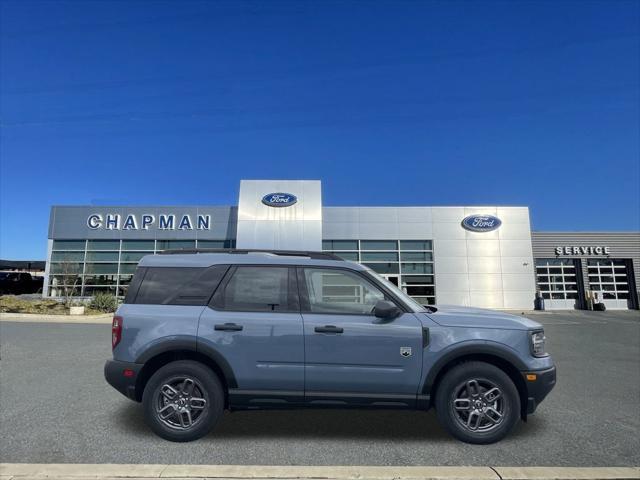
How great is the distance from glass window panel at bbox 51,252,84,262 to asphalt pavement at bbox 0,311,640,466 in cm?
2258

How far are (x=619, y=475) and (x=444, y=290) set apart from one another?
2272 centimetres

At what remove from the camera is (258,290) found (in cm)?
409

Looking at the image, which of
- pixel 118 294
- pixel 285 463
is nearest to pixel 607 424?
pixel 285 463

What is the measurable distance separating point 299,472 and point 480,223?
25237 mm

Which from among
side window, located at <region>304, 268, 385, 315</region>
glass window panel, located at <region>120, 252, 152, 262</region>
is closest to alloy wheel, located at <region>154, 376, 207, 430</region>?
side window, located at <region>304, 268, 385, 315</region>

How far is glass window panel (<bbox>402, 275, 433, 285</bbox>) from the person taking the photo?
83.6 ft

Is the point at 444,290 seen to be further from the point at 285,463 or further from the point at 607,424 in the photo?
the point at 285,463

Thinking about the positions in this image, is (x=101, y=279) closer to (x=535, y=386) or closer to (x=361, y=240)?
(x=361, y=240)

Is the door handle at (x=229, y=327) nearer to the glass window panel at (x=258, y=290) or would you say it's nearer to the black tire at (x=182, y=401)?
the glass window panel at (x=258, y=290)

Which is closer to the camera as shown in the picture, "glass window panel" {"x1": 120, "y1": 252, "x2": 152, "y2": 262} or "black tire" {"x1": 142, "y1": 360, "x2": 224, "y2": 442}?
"black tire" {"x1": 142, "y1": 360, "x2": 224, "y2": 442}

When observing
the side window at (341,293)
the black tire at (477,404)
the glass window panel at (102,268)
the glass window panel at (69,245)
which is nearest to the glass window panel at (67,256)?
the glass window panel at (69,245)

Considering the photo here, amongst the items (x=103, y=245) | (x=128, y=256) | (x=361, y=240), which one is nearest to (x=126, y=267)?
(x=128, y=256)

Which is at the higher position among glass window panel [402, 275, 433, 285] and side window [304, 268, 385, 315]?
glass window panel [402, 275, 433, 285]

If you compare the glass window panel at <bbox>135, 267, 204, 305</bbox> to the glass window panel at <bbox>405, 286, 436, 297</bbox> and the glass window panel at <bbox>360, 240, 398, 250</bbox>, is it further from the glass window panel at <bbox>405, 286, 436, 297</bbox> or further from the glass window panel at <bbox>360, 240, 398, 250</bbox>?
the glass window panel at <bbox>405, 286, 436, 297</bbox>
